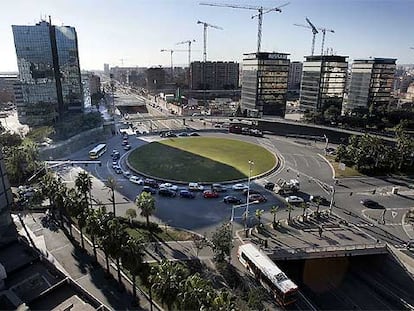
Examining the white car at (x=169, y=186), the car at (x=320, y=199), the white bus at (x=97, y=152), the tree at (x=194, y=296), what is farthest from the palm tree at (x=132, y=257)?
the white bus at (x=97, y=152)

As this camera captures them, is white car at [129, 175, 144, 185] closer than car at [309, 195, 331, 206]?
No

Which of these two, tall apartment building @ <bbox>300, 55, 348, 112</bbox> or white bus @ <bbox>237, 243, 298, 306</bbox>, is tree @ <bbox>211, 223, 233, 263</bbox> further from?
tall apartment building @ <bbox>300, 55, 348, 112</bbox>

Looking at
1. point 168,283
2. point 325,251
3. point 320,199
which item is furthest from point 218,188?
point 168,283

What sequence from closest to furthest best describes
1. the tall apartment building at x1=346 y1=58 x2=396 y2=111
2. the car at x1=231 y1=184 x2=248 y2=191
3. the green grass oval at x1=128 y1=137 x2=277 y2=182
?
the car at x1=231 y1=184 x2=248 y2=191 < the green grass oval at x1=128 y1=137 x2=277 y2=182 < the tall apartment building at x1=346 y1=58 x2=396 y2=111

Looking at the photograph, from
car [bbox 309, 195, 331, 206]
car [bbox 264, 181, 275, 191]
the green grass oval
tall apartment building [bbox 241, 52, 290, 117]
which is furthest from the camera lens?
tall apartment building [bbox 241, 52, 290, 117]

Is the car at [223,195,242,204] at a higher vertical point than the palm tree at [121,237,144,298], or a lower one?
lower

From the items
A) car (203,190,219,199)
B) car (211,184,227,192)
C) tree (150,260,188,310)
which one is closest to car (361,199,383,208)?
car (211,184,227,192)

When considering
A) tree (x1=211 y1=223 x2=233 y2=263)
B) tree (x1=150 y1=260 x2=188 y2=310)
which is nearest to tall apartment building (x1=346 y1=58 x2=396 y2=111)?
tree (x1=211 y1=223 x2=233 y2=263)

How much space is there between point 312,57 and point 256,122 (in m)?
52.4

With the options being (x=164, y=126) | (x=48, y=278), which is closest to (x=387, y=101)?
(x=164, y=126)

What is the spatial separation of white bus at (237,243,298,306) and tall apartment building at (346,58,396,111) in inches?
5218

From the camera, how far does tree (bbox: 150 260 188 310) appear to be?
2834 cm

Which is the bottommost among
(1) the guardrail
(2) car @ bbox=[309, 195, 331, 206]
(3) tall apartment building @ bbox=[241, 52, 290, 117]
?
(1) the guardrail

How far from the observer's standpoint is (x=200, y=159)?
8600 cm
